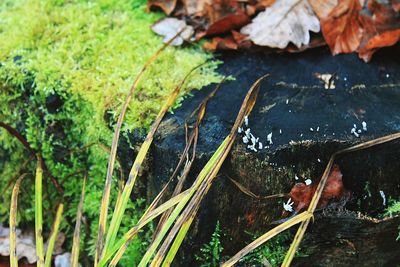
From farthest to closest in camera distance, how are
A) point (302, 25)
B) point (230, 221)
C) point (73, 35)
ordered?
1. point (73, 35)
2. point (302, 25)
3. point (230, 221)

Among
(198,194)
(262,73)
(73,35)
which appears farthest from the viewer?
(73,35)

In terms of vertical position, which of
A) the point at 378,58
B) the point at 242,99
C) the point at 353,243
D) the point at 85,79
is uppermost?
the point at 85,79

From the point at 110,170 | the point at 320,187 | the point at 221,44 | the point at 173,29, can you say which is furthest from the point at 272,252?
the point at 173,29

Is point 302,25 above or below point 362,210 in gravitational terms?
above

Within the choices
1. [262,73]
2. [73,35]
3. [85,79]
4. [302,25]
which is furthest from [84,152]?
[302,25]

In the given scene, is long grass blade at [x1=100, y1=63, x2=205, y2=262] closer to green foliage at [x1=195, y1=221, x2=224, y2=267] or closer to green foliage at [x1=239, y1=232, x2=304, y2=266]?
green foliage at [x1=195, y1=221, x2=224, y2=267]

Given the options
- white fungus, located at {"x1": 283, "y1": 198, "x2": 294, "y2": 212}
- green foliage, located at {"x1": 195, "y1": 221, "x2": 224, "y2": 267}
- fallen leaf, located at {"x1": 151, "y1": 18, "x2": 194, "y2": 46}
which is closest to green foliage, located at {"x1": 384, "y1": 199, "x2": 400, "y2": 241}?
white fungus, located at {"x1": 283, "y1": 198, "x2": 294, "y2": 212}

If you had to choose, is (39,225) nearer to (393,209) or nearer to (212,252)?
(212,252)

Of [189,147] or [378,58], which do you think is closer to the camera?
[189,147]

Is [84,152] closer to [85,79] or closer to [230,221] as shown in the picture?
[85,79]
